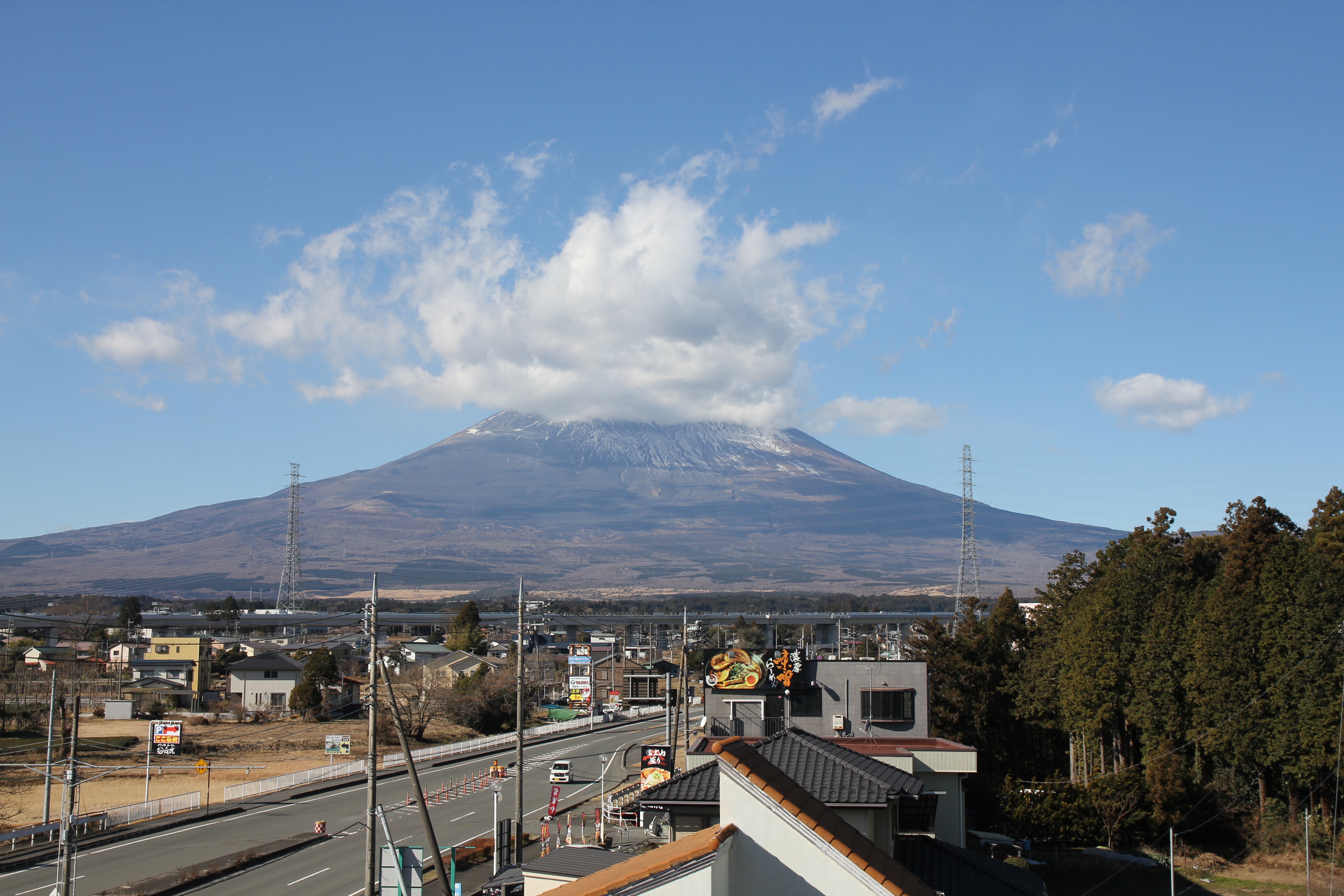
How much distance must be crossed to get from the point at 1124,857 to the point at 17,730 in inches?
2679

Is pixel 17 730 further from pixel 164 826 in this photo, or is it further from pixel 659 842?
pixel 659 842

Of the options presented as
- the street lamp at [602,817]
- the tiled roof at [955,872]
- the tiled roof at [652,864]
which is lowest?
the street lamp at [602,817]

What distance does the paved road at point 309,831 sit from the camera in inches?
1206

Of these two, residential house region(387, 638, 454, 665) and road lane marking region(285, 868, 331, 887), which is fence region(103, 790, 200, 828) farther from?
residential house region(387, 638, 454, 665)

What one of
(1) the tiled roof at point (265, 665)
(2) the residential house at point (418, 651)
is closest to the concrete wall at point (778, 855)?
(1) the tiled roof at point (265, 665)

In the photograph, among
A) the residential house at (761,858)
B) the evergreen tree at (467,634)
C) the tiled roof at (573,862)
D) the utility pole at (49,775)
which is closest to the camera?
the residential house at (761,858)

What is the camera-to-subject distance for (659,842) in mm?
27031

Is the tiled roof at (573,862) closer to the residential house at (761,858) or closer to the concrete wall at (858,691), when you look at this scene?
the residential house at (761,858)

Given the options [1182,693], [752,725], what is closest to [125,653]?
[752,725]

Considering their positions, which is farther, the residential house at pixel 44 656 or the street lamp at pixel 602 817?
the residential house at pixel 44 656

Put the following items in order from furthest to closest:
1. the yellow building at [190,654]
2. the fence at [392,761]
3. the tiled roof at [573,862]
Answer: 1. the yellow building at [190,654]
2. the fence at [392,761]
3. the tiled roof at [573,862]

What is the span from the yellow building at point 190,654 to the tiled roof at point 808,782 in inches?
3713

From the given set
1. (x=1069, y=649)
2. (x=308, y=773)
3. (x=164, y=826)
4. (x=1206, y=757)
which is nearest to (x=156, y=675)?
(x=308, y=773)

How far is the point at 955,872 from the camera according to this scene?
15.4 meters
